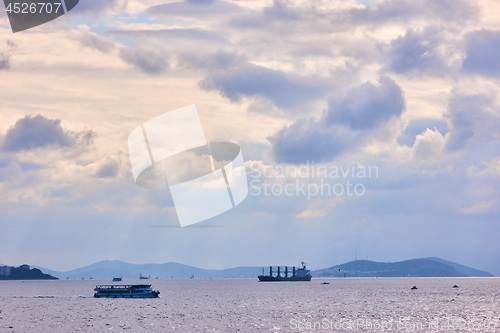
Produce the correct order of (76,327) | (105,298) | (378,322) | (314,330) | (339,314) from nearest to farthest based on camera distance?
1. (314,330)
2. (76,327)
3. (378,322)
4. (339,314)
5. (105,298)

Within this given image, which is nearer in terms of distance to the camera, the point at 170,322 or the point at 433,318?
the point at 170,322

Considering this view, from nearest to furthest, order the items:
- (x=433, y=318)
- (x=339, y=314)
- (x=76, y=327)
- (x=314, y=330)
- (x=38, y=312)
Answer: (x=314, y=330) → (x=76, y=327) → (x=433, y=318) → (x=339, y=314) → (x=38, y=312)

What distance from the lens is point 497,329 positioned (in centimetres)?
7675

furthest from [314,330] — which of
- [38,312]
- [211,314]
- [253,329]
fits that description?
[38,312]

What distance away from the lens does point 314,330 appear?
74.7 m

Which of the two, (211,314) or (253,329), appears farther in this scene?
(211,314)

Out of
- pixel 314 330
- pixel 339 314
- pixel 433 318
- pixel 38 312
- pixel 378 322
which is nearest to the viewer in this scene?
pixel 314 330

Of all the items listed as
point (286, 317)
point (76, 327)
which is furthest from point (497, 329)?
point (76, 327)

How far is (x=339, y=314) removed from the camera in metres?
101

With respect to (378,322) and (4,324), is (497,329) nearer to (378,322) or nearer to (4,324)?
(378,322)

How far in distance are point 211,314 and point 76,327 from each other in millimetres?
30082

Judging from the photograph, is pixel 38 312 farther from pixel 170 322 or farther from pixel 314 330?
pixel 314 330

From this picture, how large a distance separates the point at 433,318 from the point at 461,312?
56.8ft

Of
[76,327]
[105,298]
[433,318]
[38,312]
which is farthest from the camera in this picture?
[105,298]
